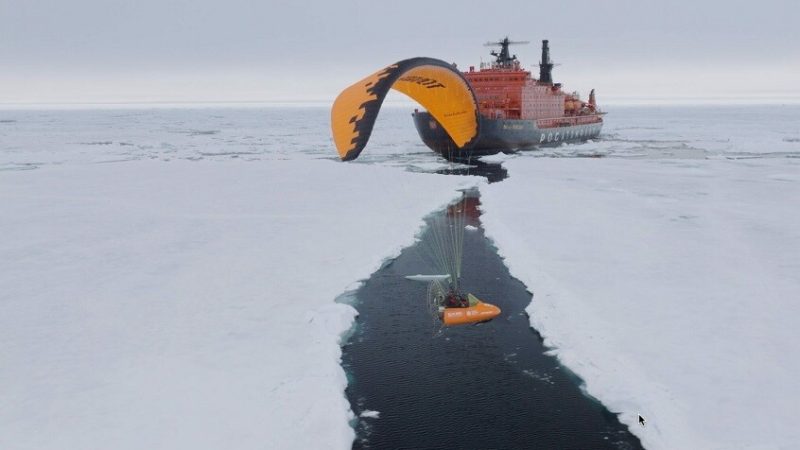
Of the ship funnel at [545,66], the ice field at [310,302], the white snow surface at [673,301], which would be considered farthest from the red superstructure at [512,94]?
the white snow surface at [673,301]

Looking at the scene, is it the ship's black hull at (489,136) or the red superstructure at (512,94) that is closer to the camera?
the ship's black hull at (489,136)

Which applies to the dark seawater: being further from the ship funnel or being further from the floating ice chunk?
the ship funnel

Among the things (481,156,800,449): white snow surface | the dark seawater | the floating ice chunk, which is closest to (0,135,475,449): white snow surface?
the floating ice chunk

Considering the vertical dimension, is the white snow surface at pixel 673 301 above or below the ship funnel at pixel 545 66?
below

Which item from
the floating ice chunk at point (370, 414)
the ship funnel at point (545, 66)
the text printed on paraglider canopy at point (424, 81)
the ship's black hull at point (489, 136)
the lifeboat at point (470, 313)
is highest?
the ship funnel at point (545, 66)

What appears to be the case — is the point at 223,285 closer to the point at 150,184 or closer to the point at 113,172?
the point at 150,184

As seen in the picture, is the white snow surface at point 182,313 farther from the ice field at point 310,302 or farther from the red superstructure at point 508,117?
the red superstructure at point 508,117
